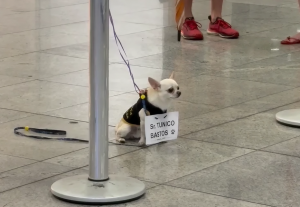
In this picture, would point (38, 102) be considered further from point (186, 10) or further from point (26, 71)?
point (186, 10)

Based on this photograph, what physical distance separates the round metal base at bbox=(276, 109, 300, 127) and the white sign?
84cm

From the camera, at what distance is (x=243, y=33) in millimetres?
7984

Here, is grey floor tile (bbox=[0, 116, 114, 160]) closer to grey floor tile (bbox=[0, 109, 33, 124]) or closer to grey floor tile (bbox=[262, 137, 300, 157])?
grey floor tile (bbox=[0, 109, 33, 124])

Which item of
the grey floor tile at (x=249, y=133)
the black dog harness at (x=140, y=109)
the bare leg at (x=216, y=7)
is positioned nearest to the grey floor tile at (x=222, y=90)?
the grey floor tile at (x=249, y=133)

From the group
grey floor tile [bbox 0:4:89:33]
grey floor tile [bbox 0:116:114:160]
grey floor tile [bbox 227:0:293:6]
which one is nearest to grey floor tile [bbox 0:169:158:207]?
grey floor tile [bbox 0:116:114:160]

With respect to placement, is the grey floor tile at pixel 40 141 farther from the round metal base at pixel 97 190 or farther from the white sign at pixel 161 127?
the round metal base at pixel 97 190

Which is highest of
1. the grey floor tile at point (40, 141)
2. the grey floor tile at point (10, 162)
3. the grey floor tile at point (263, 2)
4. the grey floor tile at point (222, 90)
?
the grey floor tile at point (263, 2)

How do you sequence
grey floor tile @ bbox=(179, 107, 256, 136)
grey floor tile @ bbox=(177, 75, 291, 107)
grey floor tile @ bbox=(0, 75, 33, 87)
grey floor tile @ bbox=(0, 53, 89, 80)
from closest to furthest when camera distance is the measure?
grey floor tile @ bbox=(179, 107, 256, 136) → grey floor tile @ bbox=(177, 75, 291, 107) → grey floor tile @ bbox=(0, 75, 33, 87) → grey floor tile @ bbox=(0, 53, 89, 80)

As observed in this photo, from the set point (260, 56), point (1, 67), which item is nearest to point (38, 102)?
point (1, 67)

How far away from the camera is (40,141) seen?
427 centimetres

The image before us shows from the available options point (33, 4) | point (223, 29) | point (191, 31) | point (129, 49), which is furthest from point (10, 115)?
point (33, 4)

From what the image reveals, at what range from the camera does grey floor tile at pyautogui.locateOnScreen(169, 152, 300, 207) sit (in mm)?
3449

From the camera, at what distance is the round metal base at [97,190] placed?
3.29m

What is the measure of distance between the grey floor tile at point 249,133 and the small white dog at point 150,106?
35 centimetres
